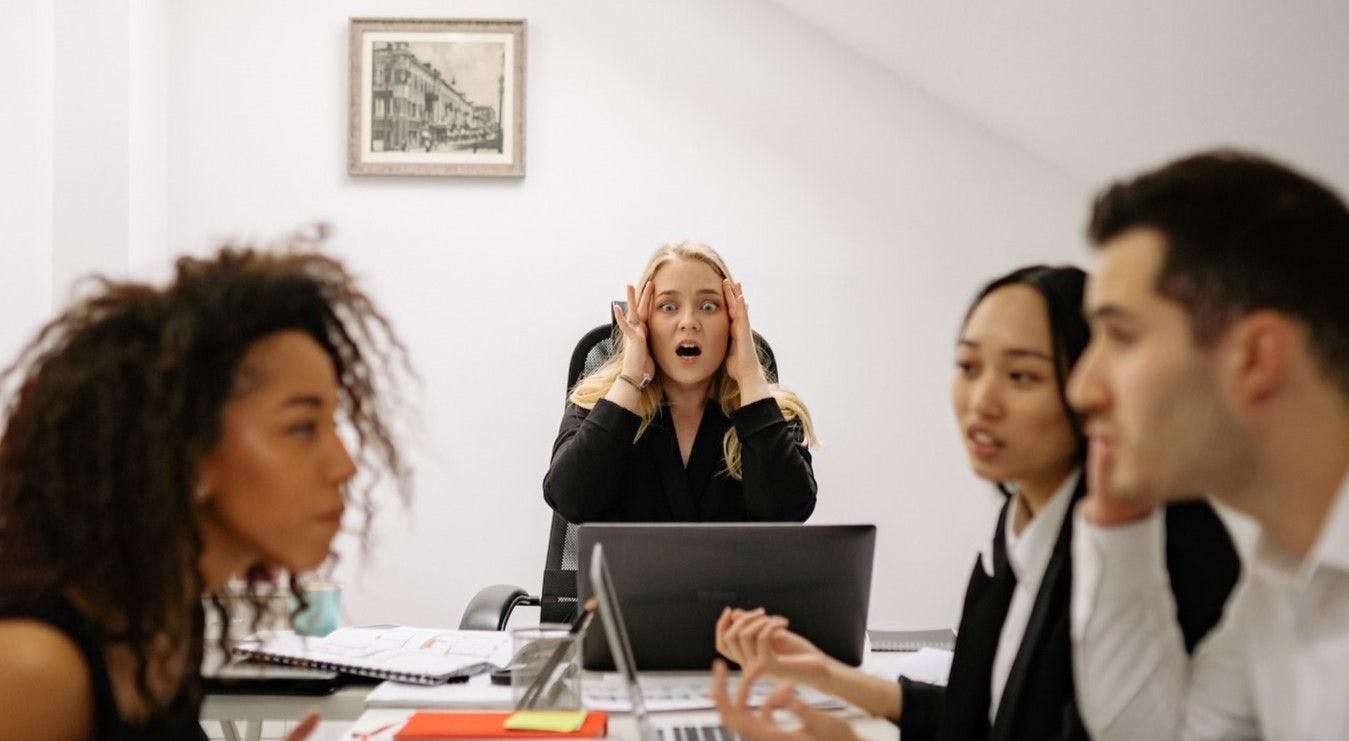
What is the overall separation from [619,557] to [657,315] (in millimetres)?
904

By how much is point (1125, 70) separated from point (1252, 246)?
1.62 m

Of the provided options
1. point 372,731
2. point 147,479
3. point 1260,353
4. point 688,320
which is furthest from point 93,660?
point 688,320

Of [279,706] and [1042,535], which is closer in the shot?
[1042,535]

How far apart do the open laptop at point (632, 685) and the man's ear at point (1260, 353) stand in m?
0.68

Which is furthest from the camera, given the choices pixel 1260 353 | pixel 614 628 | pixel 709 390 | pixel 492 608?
pixel 709 390

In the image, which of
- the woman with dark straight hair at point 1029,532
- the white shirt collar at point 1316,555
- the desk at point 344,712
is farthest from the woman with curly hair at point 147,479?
the white shirt collar at point 1316,555

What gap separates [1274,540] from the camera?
0.96m

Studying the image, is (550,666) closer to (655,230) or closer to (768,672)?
(768,672)

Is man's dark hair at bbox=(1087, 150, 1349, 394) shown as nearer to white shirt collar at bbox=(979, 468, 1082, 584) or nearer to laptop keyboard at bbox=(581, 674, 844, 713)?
white shirt collar at bbox=(979, 468, 1082, 584)

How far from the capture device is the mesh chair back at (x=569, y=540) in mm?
2404

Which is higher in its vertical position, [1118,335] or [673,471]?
[1118,335]

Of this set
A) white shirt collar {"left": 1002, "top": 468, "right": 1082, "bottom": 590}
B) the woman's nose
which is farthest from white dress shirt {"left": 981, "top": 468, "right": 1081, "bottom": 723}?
the woman's nose

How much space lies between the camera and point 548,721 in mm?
1516

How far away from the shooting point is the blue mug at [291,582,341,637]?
1.92 metres
